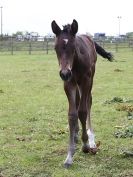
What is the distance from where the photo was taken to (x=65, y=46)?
5.59m

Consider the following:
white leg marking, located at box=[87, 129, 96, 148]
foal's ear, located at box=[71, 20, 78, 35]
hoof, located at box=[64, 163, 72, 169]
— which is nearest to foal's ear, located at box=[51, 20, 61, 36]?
foal's ear, located at box=[71, 20, 78, 35]

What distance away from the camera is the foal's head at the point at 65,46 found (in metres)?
5.43

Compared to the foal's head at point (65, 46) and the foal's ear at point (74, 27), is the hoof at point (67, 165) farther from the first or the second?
the foal's ear at point (74, 27)

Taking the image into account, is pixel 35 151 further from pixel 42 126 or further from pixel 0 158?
pixel 42 126

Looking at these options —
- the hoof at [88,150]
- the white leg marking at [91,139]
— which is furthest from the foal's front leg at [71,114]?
the white leg marking at [91,139]

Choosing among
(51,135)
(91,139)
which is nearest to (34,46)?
(51,135)

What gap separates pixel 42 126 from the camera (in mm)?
8961

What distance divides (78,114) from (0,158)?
1356 mm

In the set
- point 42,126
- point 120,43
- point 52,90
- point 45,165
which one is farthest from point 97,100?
point 120,43

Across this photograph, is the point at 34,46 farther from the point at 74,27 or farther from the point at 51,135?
the point at 74,27

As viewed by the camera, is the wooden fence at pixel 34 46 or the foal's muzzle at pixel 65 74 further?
the wooden fence at pixel 34 46

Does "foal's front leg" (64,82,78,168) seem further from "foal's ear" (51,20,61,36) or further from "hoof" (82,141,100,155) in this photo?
"foal's ear" (51,20,61,36)

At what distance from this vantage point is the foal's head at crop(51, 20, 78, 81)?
5.43m

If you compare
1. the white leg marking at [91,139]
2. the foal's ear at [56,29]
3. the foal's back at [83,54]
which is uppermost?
the foal's ear at [56,29]
